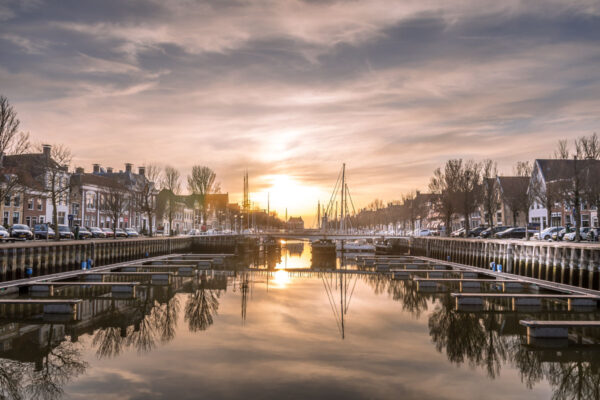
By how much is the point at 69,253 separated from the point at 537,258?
3952cm

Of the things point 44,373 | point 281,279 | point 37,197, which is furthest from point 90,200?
point 44,373

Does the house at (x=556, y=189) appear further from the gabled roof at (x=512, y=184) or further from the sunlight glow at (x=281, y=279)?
the sunlight glow at (x=281, y=279)

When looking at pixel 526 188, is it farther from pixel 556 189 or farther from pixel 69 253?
pixel 69 253

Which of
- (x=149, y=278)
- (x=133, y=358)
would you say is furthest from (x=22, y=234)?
(x=133, y=358)

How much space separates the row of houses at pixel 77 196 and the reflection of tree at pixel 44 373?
30531 millimetres

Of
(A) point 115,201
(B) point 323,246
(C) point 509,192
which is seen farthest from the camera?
(C) point 509,192

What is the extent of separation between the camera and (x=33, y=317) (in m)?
21.3

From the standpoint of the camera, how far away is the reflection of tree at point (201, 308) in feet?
69.5

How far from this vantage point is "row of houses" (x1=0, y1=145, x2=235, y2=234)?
54969 millimetres

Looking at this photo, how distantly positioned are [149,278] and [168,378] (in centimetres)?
2527

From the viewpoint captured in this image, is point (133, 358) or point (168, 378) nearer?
point (168, 378)

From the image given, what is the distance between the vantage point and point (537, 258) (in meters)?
38.6

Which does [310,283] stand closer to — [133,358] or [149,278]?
[149,278]

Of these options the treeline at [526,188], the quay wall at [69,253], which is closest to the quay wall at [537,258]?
the treeline at [526,188]
